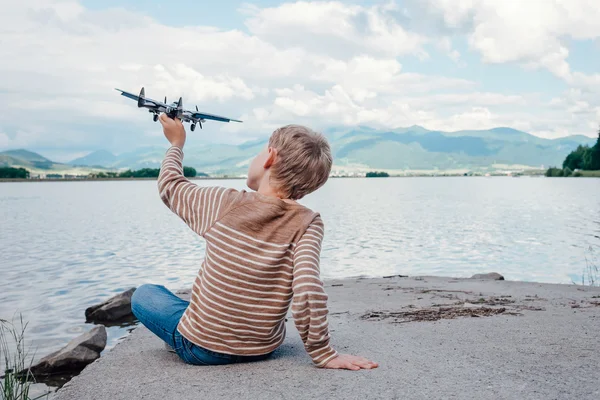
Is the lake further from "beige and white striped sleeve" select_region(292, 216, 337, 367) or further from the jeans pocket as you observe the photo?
"beige and white striped sleeve" select_region(292, 216, 337, 367)

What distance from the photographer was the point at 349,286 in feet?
41.0

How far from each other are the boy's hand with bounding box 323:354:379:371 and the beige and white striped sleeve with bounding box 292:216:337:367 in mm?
324

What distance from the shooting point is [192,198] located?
4.31m

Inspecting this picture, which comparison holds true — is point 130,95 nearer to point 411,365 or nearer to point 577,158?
point 411,365

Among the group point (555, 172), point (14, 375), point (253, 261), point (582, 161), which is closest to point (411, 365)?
point (253, 261)

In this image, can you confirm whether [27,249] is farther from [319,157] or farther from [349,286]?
[319,157]

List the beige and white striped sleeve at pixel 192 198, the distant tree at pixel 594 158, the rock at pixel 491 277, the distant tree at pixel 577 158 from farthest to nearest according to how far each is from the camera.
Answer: the distant tree at pixel 577 158, the distant tree at pixel 594 158, the rock at pixel 491 277, the beige and white striped sleeve at pixel 192 198

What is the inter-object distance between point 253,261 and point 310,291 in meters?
0.48

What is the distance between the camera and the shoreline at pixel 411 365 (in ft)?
13.7

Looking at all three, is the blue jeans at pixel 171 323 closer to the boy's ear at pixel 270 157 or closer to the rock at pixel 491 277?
the boy's ear at pixel 270 157

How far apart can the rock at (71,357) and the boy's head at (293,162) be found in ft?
15.7

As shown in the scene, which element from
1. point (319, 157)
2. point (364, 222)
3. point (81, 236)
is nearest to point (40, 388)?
point (319, 157)

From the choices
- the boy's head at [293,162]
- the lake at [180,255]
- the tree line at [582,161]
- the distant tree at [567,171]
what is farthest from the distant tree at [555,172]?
the boy's head at [293,162]

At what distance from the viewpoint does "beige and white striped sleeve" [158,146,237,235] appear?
4.24 m
